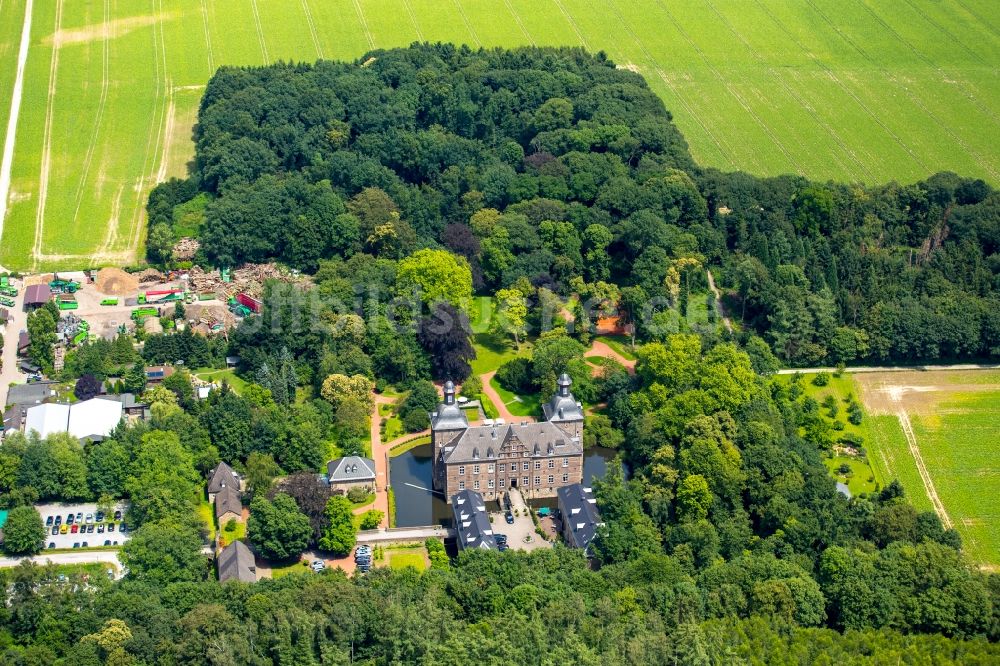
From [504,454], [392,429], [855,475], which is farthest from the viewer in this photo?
[392,429]

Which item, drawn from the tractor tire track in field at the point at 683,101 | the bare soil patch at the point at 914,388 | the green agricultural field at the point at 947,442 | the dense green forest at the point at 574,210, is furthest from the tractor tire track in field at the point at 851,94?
the green agricultural field at the point at 947,442

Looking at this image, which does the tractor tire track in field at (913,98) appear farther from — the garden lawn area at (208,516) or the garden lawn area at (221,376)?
the garden lawn area at (208,516)

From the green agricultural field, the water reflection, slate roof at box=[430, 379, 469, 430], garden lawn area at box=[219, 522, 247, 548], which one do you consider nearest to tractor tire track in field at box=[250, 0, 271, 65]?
the water reflection

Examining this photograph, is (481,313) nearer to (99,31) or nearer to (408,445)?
(408,445)

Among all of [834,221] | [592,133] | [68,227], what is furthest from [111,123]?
[834,221]

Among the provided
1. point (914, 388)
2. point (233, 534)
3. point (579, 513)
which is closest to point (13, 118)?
point (233, 534)

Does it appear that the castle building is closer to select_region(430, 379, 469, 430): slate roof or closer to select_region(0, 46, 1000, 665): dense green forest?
select_region(430, 379, 469, 430): slate roof

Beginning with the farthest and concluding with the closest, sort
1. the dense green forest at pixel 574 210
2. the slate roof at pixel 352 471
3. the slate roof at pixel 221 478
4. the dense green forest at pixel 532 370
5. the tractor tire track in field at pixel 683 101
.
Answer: the tractor tire track in field at pixel 683 101 < the dense green forest at pixel 574 210 < the slate roof at pixel 352 471 < the slate roof at pixel 221 478 < the dense green forest at pixel 532 370
